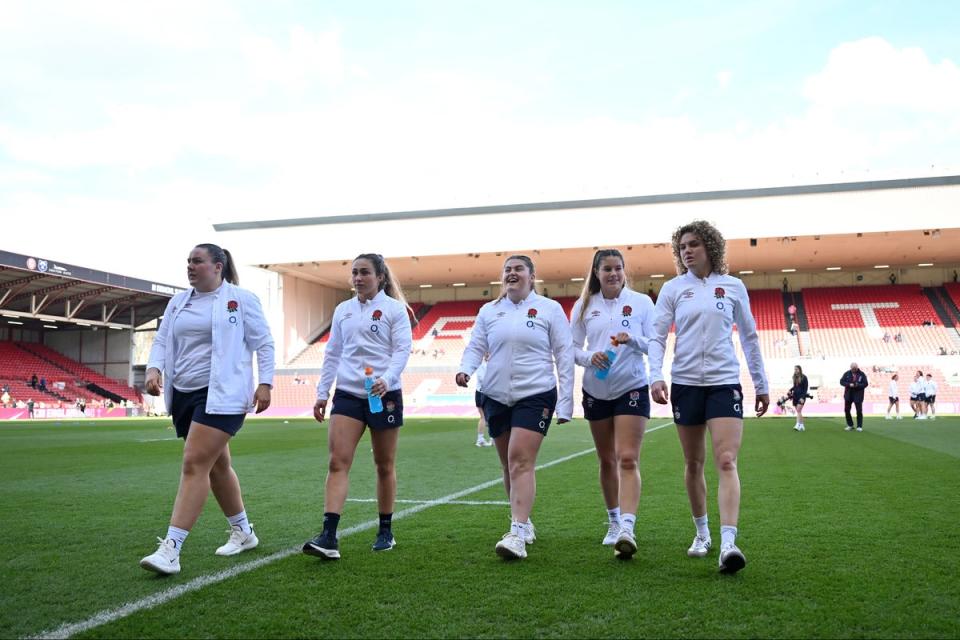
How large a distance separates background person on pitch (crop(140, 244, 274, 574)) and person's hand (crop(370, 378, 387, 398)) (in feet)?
1.98

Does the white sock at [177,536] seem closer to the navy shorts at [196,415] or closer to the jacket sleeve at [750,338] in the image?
the navy shorts at [196,415]

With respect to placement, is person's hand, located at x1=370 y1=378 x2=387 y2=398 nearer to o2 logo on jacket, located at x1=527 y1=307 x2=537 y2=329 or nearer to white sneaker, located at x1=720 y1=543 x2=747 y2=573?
o2 logo on jacket, located at x1=527 y1=307 x2=537 y2=329

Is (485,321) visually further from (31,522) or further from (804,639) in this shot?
(31,522)

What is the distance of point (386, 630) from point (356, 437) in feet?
5.84

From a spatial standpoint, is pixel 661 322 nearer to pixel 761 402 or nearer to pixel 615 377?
pixel 615 377

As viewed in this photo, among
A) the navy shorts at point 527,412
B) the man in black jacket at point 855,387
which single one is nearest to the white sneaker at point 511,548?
the navy shorts at point 527,412

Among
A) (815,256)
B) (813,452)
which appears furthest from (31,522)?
A: (815,256)

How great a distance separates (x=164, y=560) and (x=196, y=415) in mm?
791

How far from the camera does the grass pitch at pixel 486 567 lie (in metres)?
3.29

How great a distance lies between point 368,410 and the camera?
4.85 meters

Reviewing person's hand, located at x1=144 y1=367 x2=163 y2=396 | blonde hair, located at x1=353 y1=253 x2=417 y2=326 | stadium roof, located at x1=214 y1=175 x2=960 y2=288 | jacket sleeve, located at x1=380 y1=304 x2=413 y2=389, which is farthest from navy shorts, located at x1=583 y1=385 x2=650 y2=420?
stadium roof, located at x1=214 y1=175 x2=960 y2=288

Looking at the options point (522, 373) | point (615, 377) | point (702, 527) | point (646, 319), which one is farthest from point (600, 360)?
point (702, 527)

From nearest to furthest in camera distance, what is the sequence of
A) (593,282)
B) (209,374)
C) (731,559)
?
(731,559) → (209,374) → (593,282)

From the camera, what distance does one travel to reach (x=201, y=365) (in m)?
4.57
